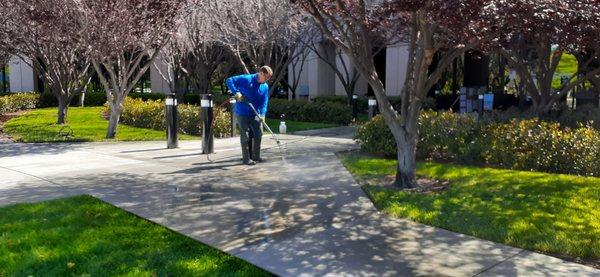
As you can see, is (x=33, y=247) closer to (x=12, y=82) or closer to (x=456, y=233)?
(x=456, y=233)

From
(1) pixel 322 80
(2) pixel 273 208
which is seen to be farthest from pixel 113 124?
(1) pixel 322 80

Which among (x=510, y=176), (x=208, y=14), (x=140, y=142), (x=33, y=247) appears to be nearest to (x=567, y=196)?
(x=510, y=176)

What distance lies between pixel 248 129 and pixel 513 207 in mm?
4256

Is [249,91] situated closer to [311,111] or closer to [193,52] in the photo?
[311,111]

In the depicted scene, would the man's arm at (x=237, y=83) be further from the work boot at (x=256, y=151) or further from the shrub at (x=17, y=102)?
the shrub at (x=17, y=102)

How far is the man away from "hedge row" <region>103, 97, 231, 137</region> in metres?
3.57

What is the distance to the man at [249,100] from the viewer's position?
866 centimetres

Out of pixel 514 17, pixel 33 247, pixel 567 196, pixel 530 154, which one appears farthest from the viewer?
pixel 530 154

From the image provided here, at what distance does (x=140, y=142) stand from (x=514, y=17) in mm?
8713

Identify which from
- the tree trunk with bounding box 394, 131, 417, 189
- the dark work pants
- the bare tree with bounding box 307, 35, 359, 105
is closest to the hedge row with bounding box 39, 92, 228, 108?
the bare tree with bounding box 307, 35, 359, 105

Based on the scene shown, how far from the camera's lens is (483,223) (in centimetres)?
555

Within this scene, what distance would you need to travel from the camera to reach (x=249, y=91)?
877 centimetres

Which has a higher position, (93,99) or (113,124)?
(93,99)

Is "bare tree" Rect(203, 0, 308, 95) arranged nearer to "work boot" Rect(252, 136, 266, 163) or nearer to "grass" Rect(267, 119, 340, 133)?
"grass" Rect(267, 119, 340, 133)
